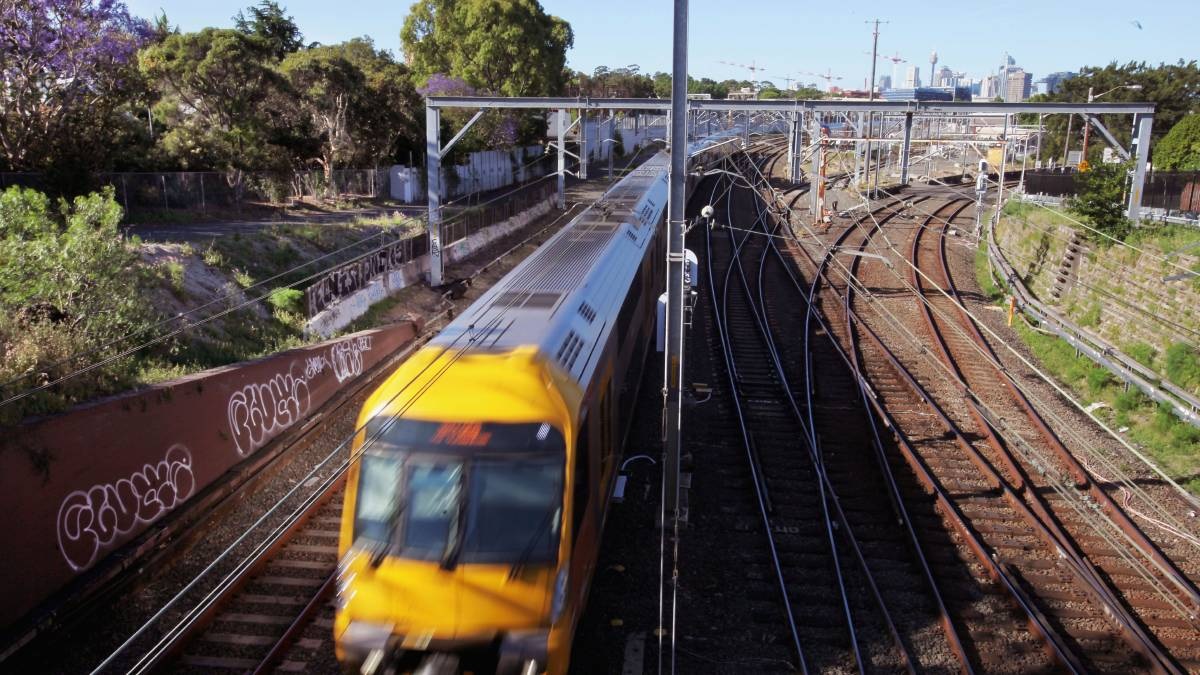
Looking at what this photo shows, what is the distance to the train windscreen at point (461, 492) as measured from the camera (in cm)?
673

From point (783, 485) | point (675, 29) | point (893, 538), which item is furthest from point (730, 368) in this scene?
point (675, 29)

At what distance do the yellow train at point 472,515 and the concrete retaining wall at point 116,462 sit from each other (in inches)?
156

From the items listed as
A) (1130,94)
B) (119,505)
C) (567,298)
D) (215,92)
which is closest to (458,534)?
(567,298)

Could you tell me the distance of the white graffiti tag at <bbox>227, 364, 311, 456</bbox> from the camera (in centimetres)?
1253

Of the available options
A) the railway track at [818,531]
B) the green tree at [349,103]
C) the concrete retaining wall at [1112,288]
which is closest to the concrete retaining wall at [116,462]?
the railway track at [818,531]

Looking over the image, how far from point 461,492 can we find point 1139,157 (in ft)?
66.3

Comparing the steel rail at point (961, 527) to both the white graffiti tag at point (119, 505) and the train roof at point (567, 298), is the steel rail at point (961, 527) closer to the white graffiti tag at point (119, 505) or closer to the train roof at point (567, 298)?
the train roof at point (567, 298)

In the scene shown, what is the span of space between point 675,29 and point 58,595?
9123 mm

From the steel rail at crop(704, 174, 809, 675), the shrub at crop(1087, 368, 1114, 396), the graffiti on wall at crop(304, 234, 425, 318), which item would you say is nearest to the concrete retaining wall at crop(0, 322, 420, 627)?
the graffiti on wall at crop(304, 234, 425, 318)

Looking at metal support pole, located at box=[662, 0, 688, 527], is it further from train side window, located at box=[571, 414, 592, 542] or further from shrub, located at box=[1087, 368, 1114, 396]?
shrub, located at box=[1087, 368, 1114, 396]

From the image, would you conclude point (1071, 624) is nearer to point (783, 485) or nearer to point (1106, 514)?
point (1106, 514)

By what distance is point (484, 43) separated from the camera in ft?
165

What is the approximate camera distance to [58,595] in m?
8.79

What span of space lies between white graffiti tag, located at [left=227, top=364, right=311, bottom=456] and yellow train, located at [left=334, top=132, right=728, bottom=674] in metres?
5.66
